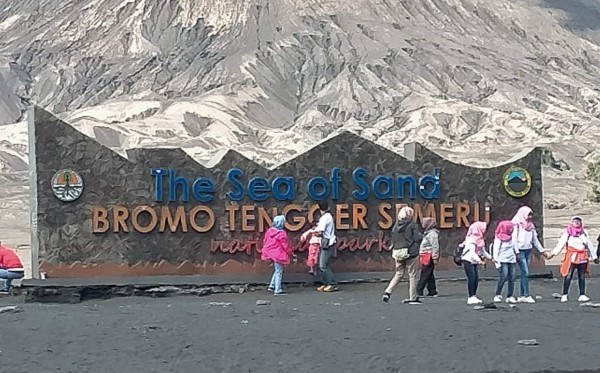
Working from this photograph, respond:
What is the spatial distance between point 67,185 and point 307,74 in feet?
268

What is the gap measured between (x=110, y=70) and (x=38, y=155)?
85237 mm

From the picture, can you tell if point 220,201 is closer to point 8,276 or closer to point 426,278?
point 8,276

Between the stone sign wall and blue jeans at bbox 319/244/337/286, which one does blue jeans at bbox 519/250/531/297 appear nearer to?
blue jeans at bbox 319/244/337/286

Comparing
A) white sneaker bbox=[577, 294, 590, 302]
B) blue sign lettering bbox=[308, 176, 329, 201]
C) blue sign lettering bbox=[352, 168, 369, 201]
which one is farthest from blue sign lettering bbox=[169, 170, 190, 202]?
white sneaker bbox=[577, 294, 590, 302]

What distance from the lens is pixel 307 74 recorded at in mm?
99750

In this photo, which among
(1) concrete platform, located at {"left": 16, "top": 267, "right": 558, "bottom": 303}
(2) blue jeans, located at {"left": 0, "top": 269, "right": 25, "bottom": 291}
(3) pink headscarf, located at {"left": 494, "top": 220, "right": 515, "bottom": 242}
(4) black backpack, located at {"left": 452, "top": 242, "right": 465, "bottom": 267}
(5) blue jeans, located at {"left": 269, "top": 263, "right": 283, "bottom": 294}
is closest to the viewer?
(3) pink headscarf, located at {"left": 494, "top": 220, "right": 515, "bottom": 242}

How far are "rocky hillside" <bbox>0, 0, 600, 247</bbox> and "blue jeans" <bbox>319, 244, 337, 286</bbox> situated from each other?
45076mm

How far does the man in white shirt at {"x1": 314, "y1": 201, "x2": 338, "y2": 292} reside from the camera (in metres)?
19.1

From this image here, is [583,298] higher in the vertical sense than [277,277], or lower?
lower

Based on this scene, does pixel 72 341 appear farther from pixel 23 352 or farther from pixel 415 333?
pixel 415 333

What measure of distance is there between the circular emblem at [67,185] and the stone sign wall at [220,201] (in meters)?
0.02

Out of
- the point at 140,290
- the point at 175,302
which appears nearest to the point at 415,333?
the point at 175,302

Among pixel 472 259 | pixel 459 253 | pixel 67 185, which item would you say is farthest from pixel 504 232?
pixel 67 185

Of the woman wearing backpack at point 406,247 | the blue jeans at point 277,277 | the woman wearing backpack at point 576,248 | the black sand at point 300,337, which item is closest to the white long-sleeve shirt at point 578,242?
the woman wearing backpack at point 576,248
